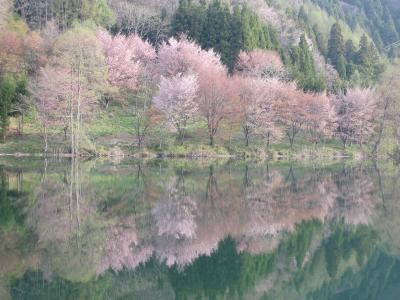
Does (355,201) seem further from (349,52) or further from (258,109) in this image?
(349,52)

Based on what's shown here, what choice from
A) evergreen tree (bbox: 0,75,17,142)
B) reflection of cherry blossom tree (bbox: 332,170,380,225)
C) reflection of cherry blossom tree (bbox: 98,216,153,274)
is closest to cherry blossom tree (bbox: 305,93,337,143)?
reflection of cherry blossom tree (bbox: 332,170,380,225)

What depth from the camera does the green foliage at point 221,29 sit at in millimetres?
78625

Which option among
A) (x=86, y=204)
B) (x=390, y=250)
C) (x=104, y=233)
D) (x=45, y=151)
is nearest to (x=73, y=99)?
(x=45, y=151)

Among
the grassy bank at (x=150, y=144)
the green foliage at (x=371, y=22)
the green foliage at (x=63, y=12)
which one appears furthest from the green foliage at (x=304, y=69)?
the green foliage at (x=371, y=22)

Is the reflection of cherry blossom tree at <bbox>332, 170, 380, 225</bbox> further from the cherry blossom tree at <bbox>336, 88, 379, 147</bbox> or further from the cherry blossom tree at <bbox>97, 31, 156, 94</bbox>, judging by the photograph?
the cherry blossom tree at <bbox>97, 31, 156, 94</bbox>

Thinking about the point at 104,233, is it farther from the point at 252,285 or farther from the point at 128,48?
the point at 128,48

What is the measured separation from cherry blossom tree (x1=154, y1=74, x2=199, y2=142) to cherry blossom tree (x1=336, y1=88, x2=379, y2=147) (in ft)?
75.8

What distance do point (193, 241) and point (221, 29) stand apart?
66.6 m

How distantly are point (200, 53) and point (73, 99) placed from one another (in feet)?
81.2

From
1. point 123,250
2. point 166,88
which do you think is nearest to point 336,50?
point 166,88

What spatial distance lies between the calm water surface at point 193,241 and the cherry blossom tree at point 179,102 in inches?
1081

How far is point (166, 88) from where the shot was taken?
60.3m

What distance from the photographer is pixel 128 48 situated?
72.6m

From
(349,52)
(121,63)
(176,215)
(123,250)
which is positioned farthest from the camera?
(349,52)
